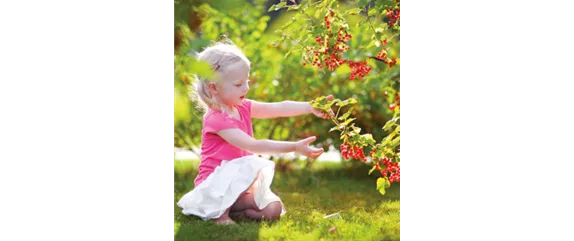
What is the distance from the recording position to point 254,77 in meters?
3.25

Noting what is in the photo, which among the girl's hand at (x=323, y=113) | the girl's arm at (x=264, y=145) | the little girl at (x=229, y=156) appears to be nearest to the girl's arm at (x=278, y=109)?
the little girl at (x=229, y=156)

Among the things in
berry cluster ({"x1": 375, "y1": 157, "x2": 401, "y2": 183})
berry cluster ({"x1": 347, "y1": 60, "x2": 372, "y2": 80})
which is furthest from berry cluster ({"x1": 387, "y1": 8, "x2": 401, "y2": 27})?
berry cluster ({"x1": 375, "y1": 157, "x2": 401, "y2": 183})

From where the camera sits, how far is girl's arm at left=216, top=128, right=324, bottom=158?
76.2 inches

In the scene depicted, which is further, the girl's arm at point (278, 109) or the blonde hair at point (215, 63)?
the girl's arm at point (278, 109)

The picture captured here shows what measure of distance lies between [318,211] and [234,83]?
565mm

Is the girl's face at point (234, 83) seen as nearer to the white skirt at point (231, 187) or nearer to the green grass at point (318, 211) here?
the white skirt at point (231, 187)

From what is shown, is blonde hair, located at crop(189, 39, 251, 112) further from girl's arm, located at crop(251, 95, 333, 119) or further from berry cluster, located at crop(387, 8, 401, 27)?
berry cluster, located at crop(387, 8, 401, 27)

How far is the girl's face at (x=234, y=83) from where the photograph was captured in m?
2.20

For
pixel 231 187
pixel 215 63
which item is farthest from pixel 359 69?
pixel 231 187

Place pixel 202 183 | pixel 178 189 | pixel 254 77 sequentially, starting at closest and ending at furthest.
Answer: pixel 202 183 → pixel 178 189 → pixel 254 77
